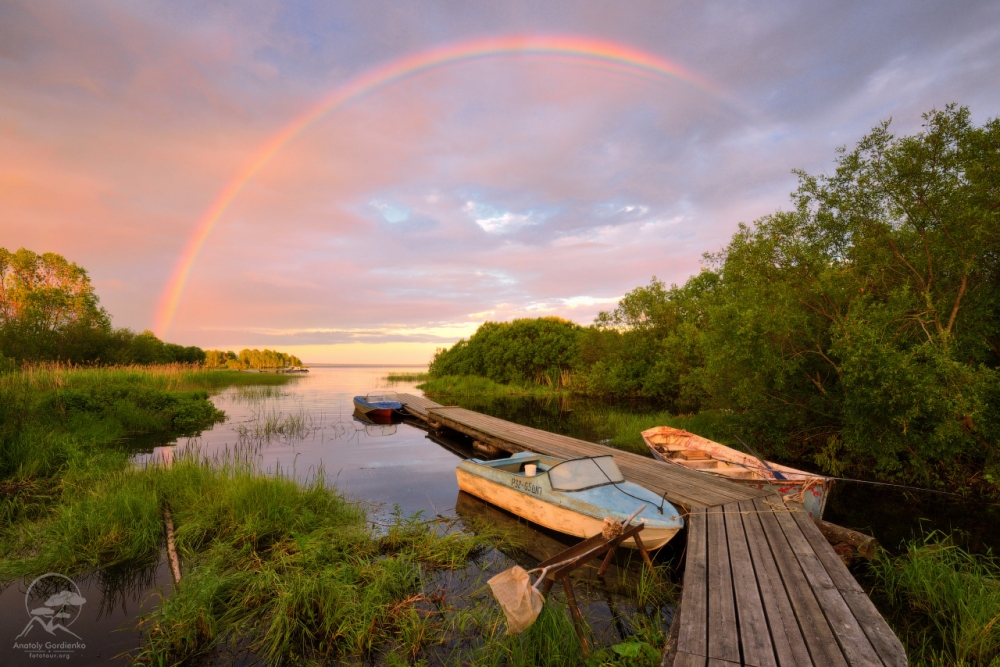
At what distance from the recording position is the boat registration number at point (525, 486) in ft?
32.0

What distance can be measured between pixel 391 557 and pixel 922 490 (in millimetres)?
14576

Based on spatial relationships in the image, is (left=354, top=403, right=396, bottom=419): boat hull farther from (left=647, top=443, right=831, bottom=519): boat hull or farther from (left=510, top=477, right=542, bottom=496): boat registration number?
(left=647, top=443, right=831, bottom=519): boat hull

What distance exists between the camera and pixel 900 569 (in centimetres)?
721

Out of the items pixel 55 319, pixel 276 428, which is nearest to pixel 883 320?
pixel 276 428

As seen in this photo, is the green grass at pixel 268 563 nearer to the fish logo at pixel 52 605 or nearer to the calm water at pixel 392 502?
the fish logo at pixel 52 605

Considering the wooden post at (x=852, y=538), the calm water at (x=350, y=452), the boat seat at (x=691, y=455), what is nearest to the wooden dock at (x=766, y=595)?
the wooden post at (x=852, y=538)

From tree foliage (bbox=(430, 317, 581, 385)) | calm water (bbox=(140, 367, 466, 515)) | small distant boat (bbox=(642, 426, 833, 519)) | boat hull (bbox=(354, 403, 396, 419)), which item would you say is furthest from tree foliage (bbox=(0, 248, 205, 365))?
small distant boat (bbox=(642, 426, 833, 519))

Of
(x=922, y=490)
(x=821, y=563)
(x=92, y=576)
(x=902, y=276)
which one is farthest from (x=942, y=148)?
(x=92, y=576)

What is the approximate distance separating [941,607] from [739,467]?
5849mm

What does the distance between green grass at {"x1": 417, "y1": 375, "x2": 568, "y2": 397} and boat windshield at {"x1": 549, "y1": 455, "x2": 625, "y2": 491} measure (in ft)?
113

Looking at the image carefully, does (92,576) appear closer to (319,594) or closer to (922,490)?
(319,594)

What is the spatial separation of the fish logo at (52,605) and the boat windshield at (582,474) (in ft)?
26.0

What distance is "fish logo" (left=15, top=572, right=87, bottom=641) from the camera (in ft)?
20.2

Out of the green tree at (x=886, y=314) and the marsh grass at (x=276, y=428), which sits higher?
the green tree at (x=886, y=314)
